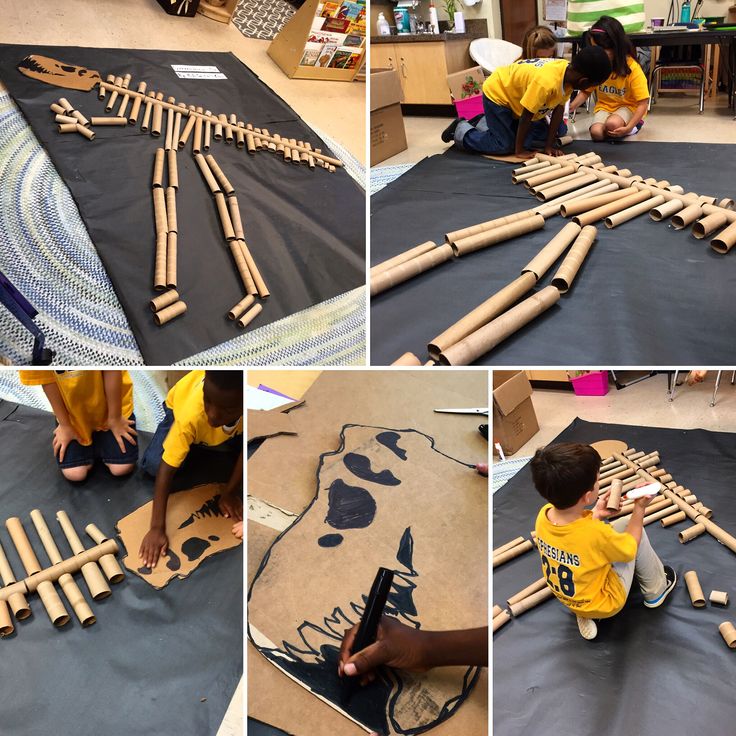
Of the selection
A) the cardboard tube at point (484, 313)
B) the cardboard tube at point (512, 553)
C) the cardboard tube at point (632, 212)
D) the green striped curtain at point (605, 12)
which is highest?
the green striped curtain at point (605, 12)

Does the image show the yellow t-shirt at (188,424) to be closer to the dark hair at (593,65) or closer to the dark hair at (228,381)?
the dark hair at (228,381)

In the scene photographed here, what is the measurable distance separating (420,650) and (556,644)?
70cm

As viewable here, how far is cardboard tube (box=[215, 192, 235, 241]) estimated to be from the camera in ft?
8.79

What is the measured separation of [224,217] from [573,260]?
A: 147cm

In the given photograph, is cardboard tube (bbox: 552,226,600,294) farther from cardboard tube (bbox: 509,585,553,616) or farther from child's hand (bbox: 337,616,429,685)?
child's hand (bbox: 337,616,429,685)

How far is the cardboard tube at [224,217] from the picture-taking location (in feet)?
8.79

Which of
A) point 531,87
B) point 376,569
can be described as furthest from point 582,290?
point 531,87

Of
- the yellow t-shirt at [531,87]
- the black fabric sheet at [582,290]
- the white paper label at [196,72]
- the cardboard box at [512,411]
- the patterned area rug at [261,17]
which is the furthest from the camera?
the patterned area rug at [261,17]

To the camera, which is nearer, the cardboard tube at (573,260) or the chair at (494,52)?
the cardboard tube at (573,260)

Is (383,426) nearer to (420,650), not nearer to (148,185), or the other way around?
(420,650)

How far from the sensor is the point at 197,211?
9.17ft

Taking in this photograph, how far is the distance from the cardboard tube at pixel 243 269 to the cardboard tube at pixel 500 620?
1498mm

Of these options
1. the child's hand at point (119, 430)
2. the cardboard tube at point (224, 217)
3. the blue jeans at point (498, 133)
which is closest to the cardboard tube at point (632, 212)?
the blue jeans at point (498, 133)

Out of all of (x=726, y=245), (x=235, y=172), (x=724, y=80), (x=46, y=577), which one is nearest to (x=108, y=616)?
(x=46, y=577)
